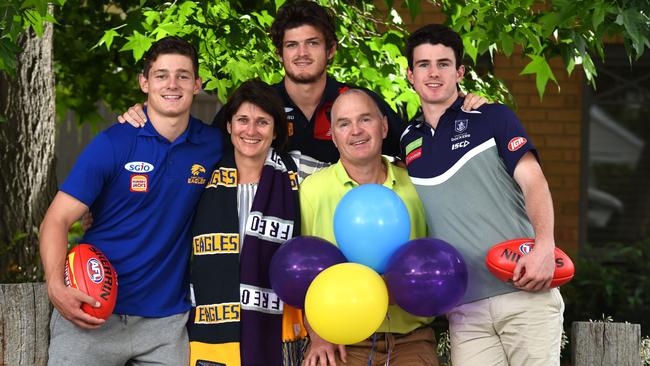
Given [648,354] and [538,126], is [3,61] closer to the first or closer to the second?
[648,354]

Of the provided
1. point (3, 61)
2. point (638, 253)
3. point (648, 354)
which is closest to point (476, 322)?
point (648, 354)

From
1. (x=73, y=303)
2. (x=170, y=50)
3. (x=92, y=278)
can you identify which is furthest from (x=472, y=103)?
(x=73, y=303)

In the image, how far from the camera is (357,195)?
4.01 m

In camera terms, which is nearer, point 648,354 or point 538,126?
point 648,354

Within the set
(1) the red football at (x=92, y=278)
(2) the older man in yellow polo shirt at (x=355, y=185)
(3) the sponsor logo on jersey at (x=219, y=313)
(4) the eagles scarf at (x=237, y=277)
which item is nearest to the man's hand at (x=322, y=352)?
(2) the older man in yellow polo shirt at (x=355, y=185)

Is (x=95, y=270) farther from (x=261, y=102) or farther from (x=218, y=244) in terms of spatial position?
(x=261, y=102)

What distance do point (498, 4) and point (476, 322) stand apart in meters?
2.01

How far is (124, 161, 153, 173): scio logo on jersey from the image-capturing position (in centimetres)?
407

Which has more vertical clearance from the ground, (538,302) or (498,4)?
(498,4)

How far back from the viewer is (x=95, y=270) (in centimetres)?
386

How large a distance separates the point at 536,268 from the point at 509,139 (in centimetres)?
57

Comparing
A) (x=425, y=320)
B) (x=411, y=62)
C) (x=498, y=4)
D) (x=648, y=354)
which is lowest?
(x=648, y=354)

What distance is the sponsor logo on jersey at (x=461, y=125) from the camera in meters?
4.12

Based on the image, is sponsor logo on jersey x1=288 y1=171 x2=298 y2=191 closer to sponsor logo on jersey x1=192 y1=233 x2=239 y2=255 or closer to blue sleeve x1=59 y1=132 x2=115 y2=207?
sponsor logo on jersey x1=192 y1=233 x2=239 y2=255
